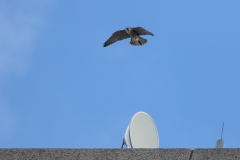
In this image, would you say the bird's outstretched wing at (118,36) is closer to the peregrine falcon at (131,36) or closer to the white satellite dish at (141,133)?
the peregrine falcon at (131,36)

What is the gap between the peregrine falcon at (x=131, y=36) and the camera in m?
11.8

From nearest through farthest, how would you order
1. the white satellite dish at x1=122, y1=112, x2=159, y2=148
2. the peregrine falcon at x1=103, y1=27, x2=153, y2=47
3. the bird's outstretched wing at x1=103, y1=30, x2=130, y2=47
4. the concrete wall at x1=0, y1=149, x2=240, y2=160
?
the concrete wall at x1=0, y1=149, x2=240, y2=160 → the white satellite dish at x1=122, y1=112, x2=159, y2=148 → the peregrine falcon at x1=103, y1=27, x2=153, y2=47 → the bird's outstretched wing at x1=103, y1=30, x2=130, y2=47

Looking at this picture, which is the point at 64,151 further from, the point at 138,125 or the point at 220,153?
the point at 138,125

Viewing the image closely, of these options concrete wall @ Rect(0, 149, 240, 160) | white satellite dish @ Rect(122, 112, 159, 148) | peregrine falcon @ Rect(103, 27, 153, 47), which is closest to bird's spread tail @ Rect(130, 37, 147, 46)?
peregrine falcon @ Rect(103, 27, 153, 47)

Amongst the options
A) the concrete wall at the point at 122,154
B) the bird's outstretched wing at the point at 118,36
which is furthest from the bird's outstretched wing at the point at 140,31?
the concrete wall at the point at 122,154

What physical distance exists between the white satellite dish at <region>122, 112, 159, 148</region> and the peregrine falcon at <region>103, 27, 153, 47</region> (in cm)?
396

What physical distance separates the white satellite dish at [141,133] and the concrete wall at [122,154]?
6.58ft

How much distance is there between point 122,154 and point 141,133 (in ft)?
Result: 8.04

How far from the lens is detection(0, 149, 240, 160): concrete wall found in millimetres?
5035

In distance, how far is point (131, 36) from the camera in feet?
39.4

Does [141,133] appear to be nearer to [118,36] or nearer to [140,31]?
[140,31]

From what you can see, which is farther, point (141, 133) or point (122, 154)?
point (141, 133)

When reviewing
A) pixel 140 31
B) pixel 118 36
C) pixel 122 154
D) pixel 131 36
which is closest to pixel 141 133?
pixel 122 154

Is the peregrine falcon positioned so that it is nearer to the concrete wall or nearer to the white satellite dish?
the white satellite dish
